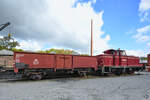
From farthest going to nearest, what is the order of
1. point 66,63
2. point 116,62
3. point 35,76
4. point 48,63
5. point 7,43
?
point 7,43, point 116,62, point 66,63, point 48,63, point 35,76

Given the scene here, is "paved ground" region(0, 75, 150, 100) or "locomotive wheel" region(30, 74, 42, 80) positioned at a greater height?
"locomotive wheel" region(30, 74, 42, 80)

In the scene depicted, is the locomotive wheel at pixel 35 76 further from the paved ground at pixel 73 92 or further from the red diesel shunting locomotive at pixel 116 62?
the red diesel shunting locomotive at pixel 116 62

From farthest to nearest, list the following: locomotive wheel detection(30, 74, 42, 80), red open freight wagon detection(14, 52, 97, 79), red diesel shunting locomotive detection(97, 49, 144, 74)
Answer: red diesel shunting locomotive detection(97, 49, 144, 74)
locomotive wheel detection(30, 74, 42, 80)
red open freight wagon detection(14, 52, 97, 79)

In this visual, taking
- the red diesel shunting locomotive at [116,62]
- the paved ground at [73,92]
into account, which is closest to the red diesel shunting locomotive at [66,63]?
the red diesel shunting locomotive at [116,62]

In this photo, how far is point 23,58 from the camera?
29.4ft

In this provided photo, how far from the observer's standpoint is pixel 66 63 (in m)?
10.6

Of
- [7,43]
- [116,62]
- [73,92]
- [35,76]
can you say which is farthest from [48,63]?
[7,43]

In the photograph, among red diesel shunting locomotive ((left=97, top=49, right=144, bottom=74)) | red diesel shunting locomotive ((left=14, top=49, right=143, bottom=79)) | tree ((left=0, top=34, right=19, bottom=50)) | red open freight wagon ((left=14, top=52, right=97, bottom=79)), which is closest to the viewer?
red open freight wagon ((left=14, top=52, right=97, bottom=79))

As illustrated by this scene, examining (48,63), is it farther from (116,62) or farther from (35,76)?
(116,62)

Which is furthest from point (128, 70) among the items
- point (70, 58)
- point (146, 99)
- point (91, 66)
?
point (146, 99)

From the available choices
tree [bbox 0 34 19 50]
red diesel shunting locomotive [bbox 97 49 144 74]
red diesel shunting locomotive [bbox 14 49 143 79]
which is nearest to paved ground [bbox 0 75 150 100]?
red diesel shunting locomotive [bbox 14 49 143 79]

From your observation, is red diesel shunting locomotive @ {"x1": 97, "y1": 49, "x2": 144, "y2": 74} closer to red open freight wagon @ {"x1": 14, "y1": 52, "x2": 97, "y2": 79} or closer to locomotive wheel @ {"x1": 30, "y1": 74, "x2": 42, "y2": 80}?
red open freight wagon @ {"x1": 14, "y1": 52, "x2": 97, "y2": 79}

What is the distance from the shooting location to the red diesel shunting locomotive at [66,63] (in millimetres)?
9039

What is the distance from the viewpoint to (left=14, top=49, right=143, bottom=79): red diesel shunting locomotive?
9.04 m
